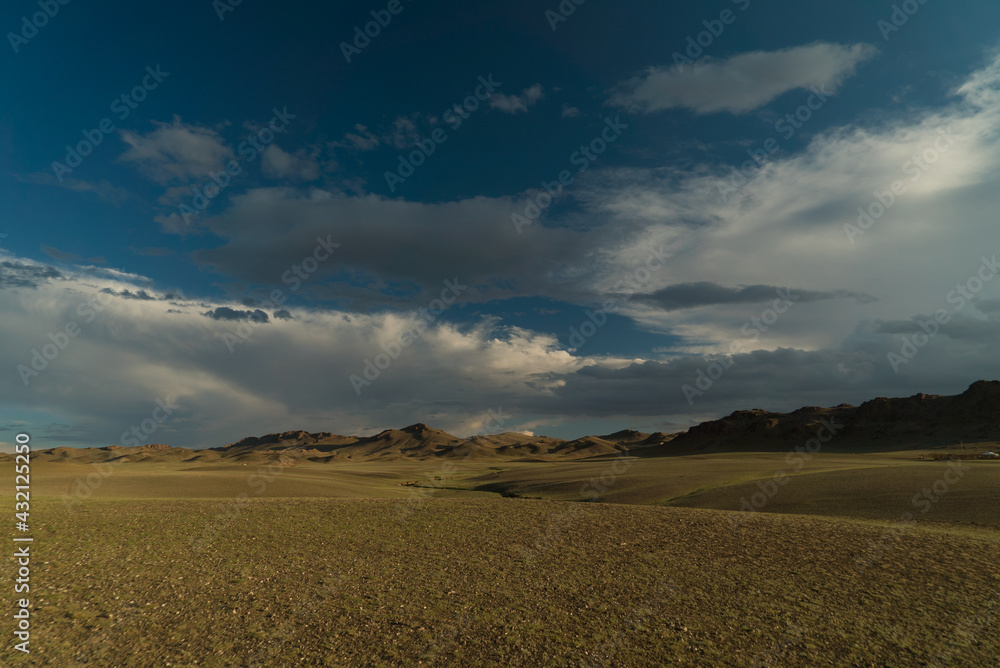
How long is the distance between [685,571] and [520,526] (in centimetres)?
949

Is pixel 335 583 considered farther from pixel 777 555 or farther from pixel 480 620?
pixel 777 555

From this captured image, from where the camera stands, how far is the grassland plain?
11.8 meters

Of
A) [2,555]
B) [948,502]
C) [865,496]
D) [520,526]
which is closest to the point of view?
[2,555]

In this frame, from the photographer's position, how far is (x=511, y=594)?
601 inches

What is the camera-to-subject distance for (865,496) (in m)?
31.6

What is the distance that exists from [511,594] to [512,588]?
0.56m

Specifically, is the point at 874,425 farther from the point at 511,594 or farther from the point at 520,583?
the point at 511,594

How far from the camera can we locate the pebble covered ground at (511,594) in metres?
11.7

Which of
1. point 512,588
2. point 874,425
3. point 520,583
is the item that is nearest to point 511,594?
point 512,588

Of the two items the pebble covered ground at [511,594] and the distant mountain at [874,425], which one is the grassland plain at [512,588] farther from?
the distant mountain at [874,425]

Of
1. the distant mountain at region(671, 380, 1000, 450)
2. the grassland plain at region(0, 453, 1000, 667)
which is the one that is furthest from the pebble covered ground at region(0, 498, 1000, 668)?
the distant mountain at region(671, 380, 1000, 450)

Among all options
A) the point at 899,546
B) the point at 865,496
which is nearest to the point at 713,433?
the point at 865,496

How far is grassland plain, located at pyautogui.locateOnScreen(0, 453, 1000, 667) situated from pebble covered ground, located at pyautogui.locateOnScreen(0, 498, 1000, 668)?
0.07 meters

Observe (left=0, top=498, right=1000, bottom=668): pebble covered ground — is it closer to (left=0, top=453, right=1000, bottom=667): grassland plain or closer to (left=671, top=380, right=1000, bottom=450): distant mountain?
(left=0, top=453, right=1000, bottom=667): grassland plain
